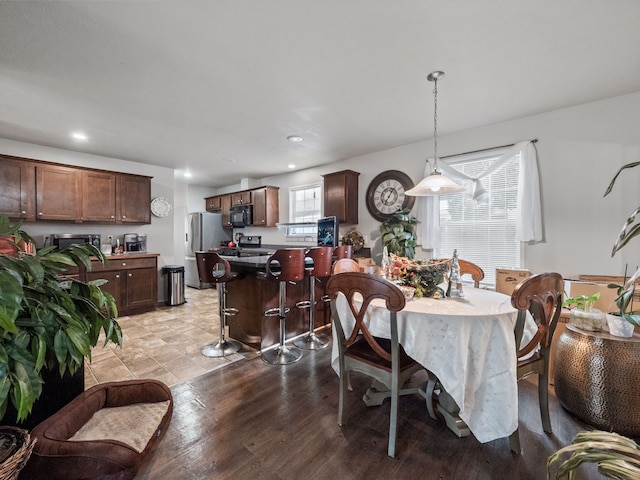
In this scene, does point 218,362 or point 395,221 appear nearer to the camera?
point 218,362

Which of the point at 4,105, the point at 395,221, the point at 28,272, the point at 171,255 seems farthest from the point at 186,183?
the point at 28,272

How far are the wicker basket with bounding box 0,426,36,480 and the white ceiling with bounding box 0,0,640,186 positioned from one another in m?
2.21

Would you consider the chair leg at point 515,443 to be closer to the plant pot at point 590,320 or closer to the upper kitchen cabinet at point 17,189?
the plant pot at point 590,320

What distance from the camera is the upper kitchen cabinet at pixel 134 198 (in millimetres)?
4543

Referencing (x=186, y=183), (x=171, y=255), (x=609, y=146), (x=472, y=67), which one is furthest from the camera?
(x=186, y=183)

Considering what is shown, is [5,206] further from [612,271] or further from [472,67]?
[612,271]

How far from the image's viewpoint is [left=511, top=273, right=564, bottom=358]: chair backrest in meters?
1.44

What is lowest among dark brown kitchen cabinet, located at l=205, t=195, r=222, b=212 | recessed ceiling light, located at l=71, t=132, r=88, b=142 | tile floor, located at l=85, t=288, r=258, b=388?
tile floor, located at l=85, t=288, r=258, b=388

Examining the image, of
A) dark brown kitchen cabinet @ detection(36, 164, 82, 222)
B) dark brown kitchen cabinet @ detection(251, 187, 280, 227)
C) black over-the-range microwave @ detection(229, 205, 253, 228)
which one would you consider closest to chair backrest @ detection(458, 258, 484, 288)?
dark brown kitchen cabinet @ detection(251, 187, 280, 227)

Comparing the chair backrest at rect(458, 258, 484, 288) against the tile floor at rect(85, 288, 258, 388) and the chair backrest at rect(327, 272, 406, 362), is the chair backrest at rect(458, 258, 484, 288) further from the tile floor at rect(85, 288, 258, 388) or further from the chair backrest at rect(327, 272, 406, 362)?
the tile floor at rect(85, 288, 258, 388)

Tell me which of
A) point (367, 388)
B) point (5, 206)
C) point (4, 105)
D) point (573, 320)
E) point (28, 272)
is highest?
point (4, 105)

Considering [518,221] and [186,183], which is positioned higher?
[186,183]

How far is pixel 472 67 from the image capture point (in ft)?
7.26

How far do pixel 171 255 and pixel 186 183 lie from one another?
2.51 m
